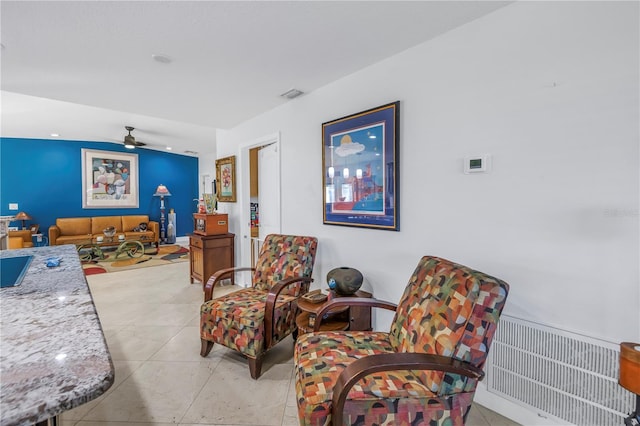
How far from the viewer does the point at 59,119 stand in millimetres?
4898

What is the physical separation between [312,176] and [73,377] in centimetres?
239

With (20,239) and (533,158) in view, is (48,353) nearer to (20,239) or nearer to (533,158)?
(533,158)

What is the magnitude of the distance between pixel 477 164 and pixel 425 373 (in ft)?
3.97

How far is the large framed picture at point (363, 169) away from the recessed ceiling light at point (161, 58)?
4.40 feet

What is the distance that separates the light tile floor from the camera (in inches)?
66.8

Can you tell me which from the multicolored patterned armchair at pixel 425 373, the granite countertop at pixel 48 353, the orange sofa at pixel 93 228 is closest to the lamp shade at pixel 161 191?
the orange sofa at pixel 93 228

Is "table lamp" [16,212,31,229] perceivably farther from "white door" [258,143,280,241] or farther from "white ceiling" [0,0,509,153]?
"white door" [258,143,280,241]

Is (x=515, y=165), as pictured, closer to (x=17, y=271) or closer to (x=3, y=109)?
(x=17, y=271)

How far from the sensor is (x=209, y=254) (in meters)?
4.00

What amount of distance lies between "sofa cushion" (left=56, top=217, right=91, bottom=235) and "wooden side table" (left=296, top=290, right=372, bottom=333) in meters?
6.70

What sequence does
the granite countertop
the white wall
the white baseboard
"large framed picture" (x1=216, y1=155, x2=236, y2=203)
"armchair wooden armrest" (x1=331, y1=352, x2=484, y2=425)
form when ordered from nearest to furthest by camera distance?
the granite countertop → "armchair wooden armrest" (x1=331, y1=352, x2=484, y2=425) → the white wall → the white baseboard → "large framed picture" (x1=216, y1=155, x2=236, y2=203)

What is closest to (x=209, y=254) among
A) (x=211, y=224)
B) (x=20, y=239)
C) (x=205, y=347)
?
(x=211, y=224)

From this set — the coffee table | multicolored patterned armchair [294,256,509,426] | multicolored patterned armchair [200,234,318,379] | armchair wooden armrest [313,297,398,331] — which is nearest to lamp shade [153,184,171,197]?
the coffee table

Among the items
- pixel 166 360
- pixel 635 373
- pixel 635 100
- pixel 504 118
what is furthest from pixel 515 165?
pixel 166 360
